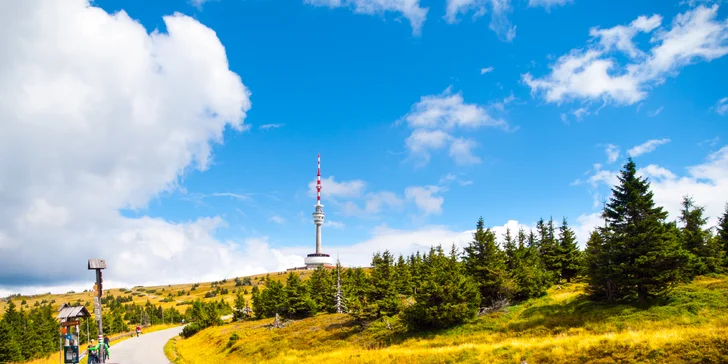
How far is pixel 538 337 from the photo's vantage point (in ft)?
91.9

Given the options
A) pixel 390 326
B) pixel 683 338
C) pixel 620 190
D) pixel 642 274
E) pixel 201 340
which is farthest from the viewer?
pixel 201 340

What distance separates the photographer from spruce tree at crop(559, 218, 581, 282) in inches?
2360

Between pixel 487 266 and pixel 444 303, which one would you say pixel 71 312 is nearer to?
pixel 444 303

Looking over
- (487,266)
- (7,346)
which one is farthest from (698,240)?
(7,346)

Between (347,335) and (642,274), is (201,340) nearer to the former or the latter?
→ (347,335)

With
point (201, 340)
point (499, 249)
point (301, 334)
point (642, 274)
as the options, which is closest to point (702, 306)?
point (642, 274)

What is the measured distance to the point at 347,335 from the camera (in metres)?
41.3

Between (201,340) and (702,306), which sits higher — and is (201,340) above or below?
below

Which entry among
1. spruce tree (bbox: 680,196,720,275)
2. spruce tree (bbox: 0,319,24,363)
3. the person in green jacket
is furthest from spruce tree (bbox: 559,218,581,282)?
spruce tree (bbox: 0,319,24,363)

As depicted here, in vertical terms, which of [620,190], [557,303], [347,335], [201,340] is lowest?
[201,340]

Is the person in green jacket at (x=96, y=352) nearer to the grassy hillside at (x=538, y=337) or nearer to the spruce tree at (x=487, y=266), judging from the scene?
the grassy hillside at (x=538, y=337)

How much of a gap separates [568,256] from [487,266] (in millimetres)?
24999

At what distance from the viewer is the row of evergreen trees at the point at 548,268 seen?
31.1 metres

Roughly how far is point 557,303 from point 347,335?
20.7 m
